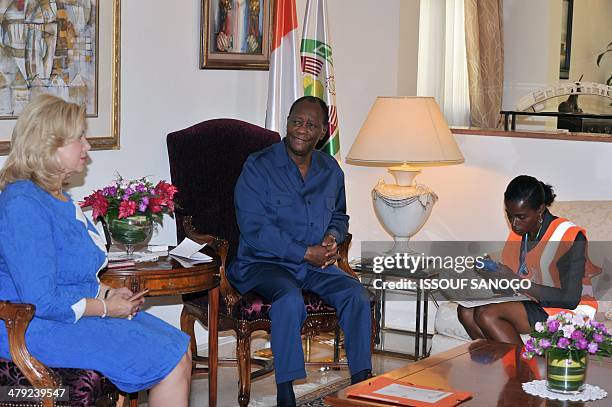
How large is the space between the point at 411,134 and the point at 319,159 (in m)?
0.94

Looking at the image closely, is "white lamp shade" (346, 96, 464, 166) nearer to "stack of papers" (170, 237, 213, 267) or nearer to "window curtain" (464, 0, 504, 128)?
"stack of papers" (170, 237, 213, 267)

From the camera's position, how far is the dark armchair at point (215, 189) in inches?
180

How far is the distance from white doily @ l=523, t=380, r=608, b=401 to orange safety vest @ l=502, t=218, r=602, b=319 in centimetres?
127

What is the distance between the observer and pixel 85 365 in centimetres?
320

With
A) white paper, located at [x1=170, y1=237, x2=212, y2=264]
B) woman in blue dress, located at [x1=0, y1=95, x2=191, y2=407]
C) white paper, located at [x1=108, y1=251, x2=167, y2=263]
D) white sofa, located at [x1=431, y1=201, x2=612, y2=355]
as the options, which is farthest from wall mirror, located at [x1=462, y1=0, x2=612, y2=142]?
woman in blue dress, located at [x1=0, y1=95, x2=191, y2=407]

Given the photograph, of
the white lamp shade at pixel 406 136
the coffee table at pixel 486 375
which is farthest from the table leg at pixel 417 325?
the coffee table at pixel 486 375

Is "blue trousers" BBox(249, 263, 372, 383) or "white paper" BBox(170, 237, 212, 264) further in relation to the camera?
"blue trousers" BBox(249, 263, 372, 383)

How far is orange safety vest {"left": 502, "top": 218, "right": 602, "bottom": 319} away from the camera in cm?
455

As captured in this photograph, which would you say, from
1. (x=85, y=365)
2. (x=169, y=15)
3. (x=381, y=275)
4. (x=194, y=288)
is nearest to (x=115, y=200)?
(x=194, y=288)

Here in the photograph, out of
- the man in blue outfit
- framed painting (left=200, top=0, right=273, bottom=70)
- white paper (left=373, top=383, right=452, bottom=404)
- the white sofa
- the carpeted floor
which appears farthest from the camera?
framed painting (left=200, top=0, right=273, bottom=70)

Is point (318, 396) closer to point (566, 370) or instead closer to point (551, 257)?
point (551, 257)

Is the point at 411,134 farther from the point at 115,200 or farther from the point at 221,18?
the point at 115,200

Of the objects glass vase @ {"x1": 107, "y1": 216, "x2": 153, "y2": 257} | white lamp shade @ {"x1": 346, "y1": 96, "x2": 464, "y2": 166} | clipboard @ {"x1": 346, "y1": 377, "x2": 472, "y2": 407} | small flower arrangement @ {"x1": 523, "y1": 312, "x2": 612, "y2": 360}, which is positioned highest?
white lamp shade @ {"x1": 346, "y1": 96, "x2": 464, "y2": 166}

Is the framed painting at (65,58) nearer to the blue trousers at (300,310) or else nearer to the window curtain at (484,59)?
the blue trousers at (300,310)
